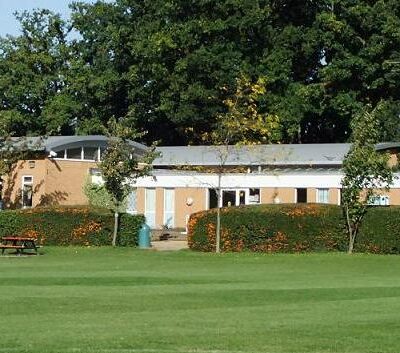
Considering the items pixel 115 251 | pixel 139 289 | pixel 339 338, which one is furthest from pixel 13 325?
pixel 115 251

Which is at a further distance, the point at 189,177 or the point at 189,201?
the point at 189,201

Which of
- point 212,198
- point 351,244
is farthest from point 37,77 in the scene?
point 351,244

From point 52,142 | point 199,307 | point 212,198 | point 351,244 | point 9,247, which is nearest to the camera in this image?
point 199,307

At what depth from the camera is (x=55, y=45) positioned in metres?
73.0

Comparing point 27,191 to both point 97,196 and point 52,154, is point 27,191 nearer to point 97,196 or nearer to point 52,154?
point 52,154

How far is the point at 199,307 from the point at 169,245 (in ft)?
87.0

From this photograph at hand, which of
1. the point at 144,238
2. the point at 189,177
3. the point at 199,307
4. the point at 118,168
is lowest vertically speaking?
the point at 199,307

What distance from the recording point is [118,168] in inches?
1592

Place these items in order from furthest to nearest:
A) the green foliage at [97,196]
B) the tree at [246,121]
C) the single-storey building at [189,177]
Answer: the single-storey building at [189,177]
the green foliage at [97,196]
the tree at [246,121]

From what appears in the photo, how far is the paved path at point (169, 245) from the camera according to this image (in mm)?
40938

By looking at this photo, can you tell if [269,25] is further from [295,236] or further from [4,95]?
[295,236]

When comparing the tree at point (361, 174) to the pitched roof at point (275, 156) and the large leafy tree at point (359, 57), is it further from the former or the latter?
the large leafy tree at point (359, 57)

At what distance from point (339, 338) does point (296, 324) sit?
149 cm

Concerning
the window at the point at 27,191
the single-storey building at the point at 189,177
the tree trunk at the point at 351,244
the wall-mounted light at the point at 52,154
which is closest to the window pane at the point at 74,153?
the single-storey building at the point at 189,177
